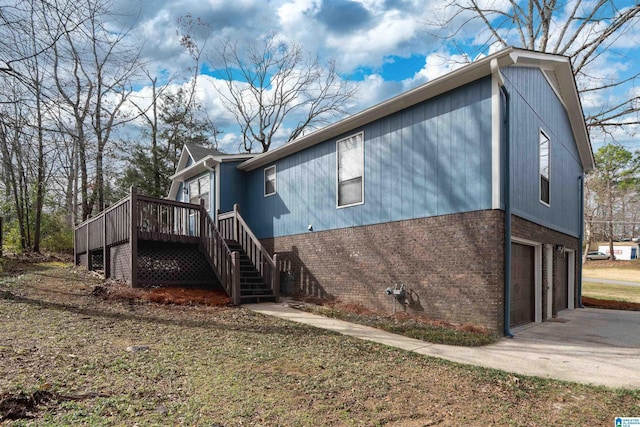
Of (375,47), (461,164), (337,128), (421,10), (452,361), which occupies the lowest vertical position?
(452,361)

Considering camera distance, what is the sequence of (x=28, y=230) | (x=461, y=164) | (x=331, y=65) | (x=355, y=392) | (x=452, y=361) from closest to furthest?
(x=355, y=392) → (x=452, y=361) → (x=461, y=164) → (x=28, y=230) → (x=331, y=65)

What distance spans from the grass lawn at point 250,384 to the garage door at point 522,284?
381 centimetres

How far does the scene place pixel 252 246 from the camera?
10.9 metres

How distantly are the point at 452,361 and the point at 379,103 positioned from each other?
5590 mm

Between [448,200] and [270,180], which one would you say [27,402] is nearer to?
[448,200]

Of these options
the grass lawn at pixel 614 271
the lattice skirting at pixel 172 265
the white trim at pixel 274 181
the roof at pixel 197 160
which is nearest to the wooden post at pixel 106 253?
the lattice skirting at pixel 172 265

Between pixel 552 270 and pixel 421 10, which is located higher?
pixel 421 10

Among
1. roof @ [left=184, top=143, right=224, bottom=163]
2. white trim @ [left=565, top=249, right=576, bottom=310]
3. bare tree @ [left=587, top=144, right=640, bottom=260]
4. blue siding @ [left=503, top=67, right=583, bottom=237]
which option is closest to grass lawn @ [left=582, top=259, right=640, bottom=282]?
bare tree @ [left=587, top=144, right=640, bottom=260]

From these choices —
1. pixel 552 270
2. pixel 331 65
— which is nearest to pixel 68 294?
pixel 552 270

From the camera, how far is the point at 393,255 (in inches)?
337

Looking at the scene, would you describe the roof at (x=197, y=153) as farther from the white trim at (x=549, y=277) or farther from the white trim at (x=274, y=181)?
the white trim at (x=549, y=277)

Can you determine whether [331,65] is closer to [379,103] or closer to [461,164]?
[379,103]

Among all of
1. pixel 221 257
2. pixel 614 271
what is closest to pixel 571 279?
pixel 221 257

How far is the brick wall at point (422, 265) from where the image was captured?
22.8 feet
